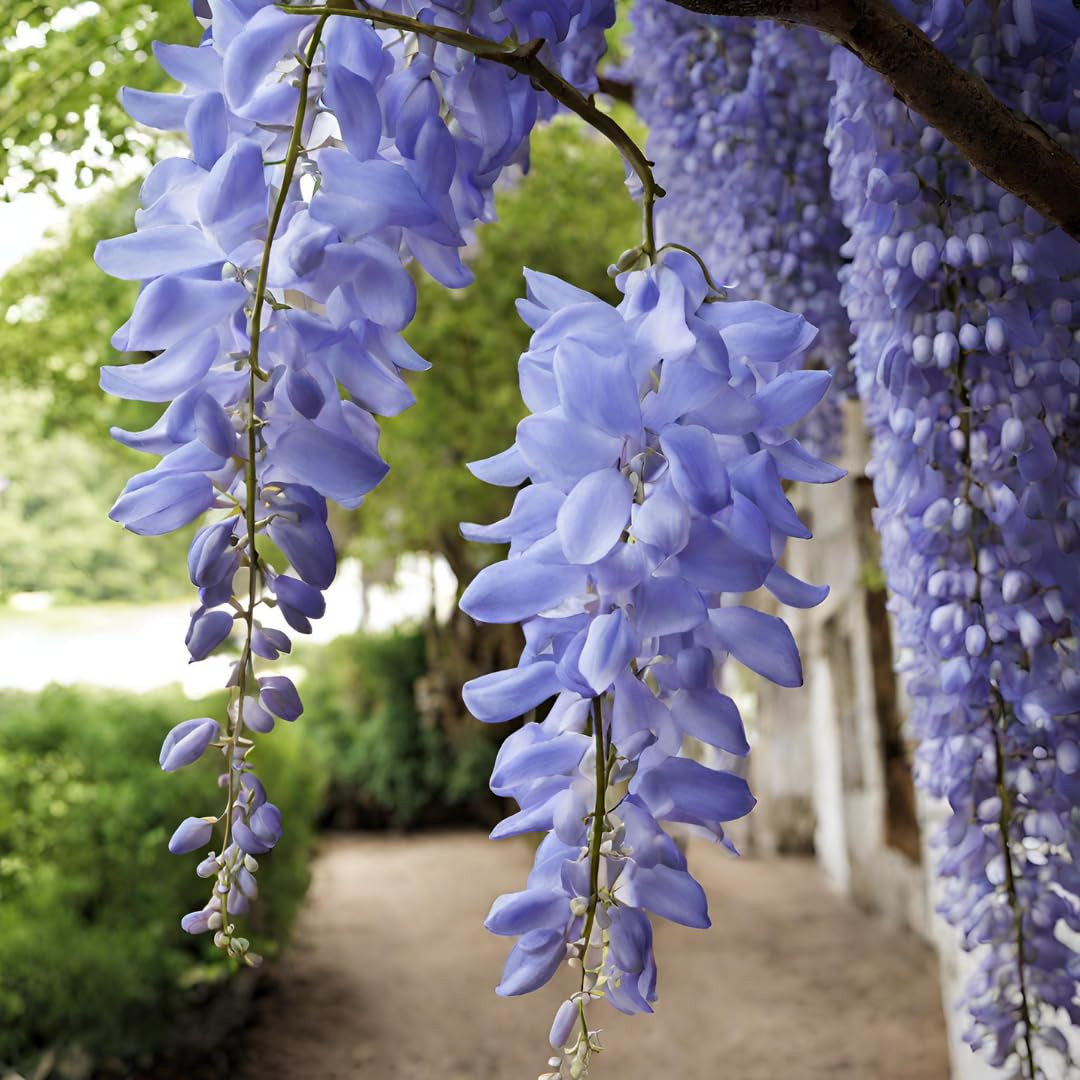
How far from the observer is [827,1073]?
305 cm

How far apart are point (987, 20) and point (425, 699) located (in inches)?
279

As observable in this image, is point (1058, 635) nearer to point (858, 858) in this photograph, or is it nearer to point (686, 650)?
point (686, 650)

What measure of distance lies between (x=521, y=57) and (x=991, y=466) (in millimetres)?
490

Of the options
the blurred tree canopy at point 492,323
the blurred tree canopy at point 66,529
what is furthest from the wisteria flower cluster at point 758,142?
the blurred tree canopy at point 66,529

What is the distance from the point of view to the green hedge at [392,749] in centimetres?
761

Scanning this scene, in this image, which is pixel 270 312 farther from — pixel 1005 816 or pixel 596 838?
pixel 1005 816

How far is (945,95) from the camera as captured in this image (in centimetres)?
56

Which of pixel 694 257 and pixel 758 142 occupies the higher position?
pixel 758 142

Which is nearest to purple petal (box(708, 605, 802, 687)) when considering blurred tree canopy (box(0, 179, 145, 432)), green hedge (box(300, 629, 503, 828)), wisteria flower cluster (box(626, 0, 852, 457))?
wisteria flower cluster (box(626, 0, 852, 457))

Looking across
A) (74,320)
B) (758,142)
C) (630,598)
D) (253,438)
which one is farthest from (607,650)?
(74,320)

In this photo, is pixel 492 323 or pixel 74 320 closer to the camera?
pixel 74 320

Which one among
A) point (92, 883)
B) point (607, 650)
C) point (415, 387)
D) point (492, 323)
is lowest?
point (92, 883)

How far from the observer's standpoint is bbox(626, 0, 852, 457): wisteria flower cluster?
4.33ft

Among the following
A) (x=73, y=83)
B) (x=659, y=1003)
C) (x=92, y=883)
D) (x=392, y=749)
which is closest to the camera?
(x=73, y=83)
